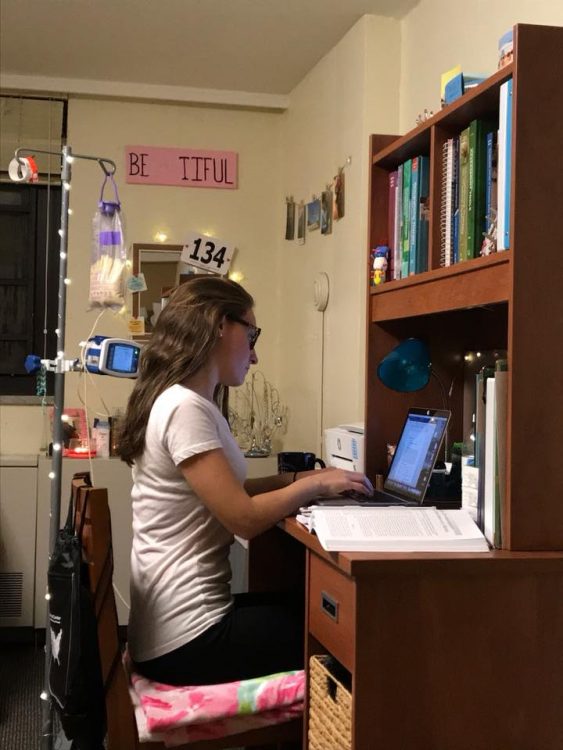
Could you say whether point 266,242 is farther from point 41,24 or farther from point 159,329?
point 159,329

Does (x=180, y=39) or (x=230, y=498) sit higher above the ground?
(x=180, y=39)

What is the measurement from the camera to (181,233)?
13.3ft

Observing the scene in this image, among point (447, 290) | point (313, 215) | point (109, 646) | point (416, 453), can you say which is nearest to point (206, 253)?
point (313, 215)

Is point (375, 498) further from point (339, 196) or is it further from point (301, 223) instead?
point (301, 223)

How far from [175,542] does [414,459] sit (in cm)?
56

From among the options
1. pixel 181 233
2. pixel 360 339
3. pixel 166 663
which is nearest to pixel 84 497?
pixel 166 663

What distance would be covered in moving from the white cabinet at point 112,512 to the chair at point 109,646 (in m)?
1.94

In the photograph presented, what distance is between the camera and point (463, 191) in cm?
171

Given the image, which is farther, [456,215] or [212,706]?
[456,215]

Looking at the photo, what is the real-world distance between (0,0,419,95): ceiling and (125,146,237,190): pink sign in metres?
0.31

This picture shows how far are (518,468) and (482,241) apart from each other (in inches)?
18.6

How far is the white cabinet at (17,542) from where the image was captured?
139 inches

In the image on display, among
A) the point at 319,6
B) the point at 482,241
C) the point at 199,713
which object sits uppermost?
the point at 319,6

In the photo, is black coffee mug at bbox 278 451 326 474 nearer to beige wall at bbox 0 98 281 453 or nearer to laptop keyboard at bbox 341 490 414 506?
laptop keyboard at bbox 341 490 414 506
